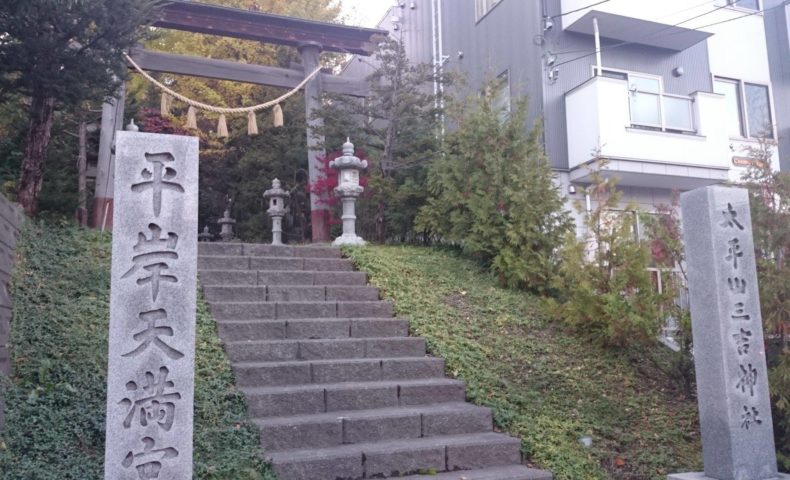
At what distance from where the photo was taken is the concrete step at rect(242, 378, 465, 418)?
5.42 meters

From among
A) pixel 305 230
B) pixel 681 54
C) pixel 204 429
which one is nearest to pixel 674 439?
pixel 204 429

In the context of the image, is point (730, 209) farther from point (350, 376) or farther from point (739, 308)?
point (350, 376)

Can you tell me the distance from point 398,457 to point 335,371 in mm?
1286

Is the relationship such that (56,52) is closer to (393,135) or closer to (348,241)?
(348,241)

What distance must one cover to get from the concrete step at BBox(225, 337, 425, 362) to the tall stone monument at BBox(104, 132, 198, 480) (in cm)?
211

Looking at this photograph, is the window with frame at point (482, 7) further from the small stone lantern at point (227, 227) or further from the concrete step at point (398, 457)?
the concrete step at point (398, 457)

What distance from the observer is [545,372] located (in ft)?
21.6

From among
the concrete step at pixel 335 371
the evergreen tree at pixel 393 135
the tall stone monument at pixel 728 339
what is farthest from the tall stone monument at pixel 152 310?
the evergreen tree at pixel 393 135

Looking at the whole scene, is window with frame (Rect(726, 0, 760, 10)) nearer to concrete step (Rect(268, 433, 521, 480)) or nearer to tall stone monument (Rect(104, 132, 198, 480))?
concrete step (Rect(268, 433, 521, 480))

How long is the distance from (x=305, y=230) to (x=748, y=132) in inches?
385

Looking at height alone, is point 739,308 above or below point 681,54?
below

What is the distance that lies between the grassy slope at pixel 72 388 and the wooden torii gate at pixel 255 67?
214 inches

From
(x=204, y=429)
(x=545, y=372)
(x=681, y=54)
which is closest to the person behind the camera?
(x=204, y=429)

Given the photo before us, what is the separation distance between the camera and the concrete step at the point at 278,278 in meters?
7.58
